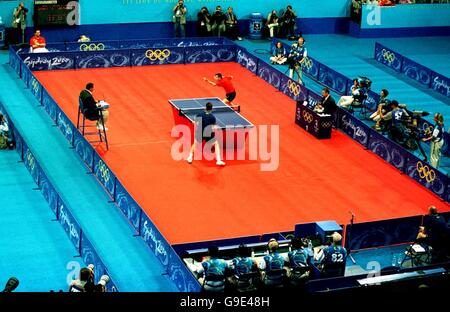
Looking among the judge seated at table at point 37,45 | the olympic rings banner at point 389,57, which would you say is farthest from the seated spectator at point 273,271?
the olympic rings banner at point 389,57

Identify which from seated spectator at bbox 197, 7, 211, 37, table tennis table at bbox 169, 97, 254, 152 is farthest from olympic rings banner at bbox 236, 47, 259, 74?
table tennis table at bbox 169, 97, 254, 152

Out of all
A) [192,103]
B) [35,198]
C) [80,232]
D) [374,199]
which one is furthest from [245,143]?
[80,232]

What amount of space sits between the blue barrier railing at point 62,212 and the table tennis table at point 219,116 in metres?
4.51

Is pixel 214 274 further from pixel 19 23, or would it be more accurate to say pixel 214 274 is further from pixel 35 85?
pixel 19 23

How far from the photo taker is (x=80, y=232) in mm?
19875

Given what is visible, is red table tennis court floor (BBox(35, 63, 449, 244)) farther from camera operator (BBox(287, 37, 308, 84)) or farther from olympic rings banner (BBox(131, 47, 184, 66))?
olympic rings banner (BBox(131, 47, 184, 66))

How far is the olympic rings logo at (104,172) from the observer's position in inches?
923

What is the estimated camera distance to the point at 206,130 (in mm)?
25328

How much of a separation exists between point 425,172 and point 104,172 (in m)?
8.65

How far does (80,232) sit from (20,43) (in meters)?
21.6

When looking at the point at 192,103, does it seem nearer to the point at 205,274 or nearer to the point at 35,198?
the point at 35,198

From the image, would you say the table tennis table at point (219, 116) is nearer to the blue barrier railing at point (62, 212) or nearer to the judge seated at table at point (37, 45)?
the blue barrier railing at point (62, 212)
